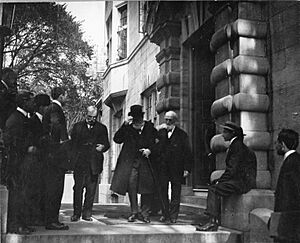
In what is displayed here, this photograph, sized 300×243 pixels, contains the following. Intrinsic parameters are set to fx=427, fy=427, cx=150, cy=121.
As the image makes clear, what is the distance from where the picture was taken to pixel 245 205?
5297mm

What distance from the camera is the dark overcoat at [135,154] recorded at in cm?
614

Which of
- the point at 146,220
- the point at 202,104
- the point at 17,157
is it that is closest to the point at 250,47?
the point at 202,104

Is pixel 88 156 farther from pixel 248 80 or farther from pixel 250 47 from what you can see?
pixel 250 47

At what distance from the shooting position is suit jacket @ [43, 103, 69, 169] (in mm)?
5523

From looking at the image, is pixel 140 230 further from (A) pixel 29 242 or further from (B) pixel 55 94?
(B) pixel 55 94

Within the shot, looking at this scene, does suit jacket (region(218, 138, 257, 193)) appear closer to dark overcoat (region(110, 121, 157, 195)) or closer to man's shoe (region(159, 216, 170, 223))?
man's shoe (region(159, 216, 170, 223))

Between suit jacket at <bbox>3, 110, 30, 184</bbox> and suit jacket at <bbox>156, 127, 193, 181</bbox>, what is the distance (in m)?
1.98

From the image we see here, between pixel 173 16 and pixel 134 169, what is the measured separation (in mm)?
3552

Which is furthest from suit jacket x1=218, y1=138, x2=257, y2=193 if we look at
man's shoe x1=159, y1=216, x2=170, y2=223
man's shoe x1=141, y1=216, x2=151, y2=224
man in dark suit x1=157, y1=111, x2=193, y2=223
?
man's shoe x1=141, y1=216, x2=151, y2=224

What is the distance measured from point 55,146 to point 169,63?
3.64 meters

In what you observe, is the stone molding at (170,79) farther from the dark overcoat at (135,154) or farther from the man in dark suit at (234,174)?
the man in dark suit at (234,174)

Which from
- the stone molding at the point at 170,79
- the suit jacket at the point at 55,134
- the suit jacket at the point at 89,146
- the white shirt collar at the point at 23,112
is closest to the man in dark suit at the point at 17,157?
the white shirt collar at the point at 23,112

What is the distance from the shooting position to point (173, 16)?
8.31 meters

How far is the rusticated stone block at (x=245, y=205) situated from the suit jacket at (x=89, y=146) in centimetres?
189
